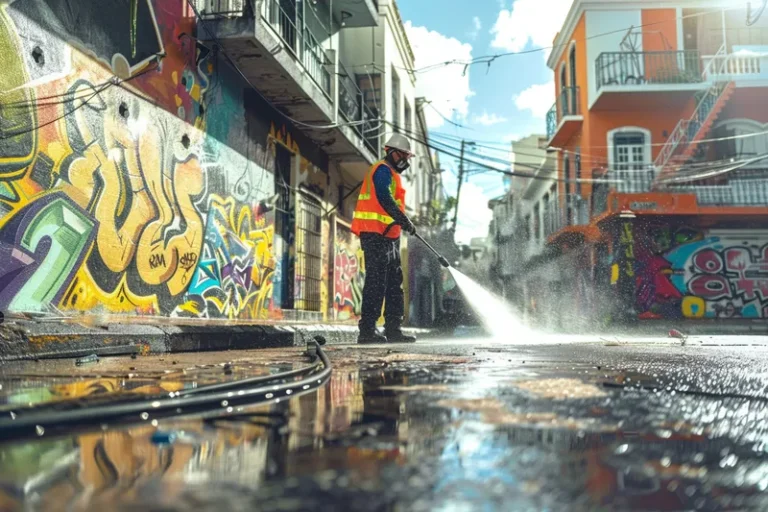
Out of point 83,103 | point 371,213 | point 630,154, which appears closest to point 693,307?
point 630,154

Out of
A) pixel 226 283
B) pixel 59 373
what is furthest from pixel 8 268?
pixel 226 283

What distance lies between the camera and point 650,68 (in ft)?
62.9

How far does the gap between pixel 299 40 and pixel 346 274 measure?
575 centimetres

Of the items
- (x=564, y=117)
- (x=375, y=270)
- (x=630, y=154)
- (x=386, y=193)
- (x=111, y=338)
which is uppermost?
(x=564, y=117)

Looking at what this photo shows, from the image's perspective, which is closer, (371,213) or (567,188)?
(371,213)

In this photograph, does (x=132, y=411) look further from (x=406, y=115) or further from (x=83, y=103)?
(x=406, y=115)

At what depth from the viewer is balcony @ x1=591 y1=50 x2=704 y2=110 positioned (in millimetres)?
18750

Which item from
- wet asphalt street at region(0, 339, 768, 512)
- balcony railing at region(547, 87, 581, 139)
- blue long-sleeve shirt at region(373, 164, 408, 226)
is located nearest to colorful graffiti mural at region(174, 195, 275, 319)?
blue long-sleeve shirt at region(373, 164, 408, 226)

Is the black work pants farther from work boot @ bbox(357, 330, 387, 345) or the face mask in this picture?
the face mask

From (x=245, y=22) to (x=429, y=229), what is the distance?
15859mm

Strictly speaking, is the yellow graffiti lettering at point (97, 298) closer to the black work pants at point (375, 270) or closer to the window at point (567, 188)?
the black work pants at point (375, 270)

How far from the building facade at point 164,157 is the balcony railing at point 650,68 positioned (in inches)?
405

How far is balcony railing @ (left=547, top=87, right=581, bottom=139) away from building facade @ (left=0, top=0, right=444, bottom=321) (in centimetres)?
1161

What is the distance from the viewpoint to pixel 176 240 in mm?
7055
